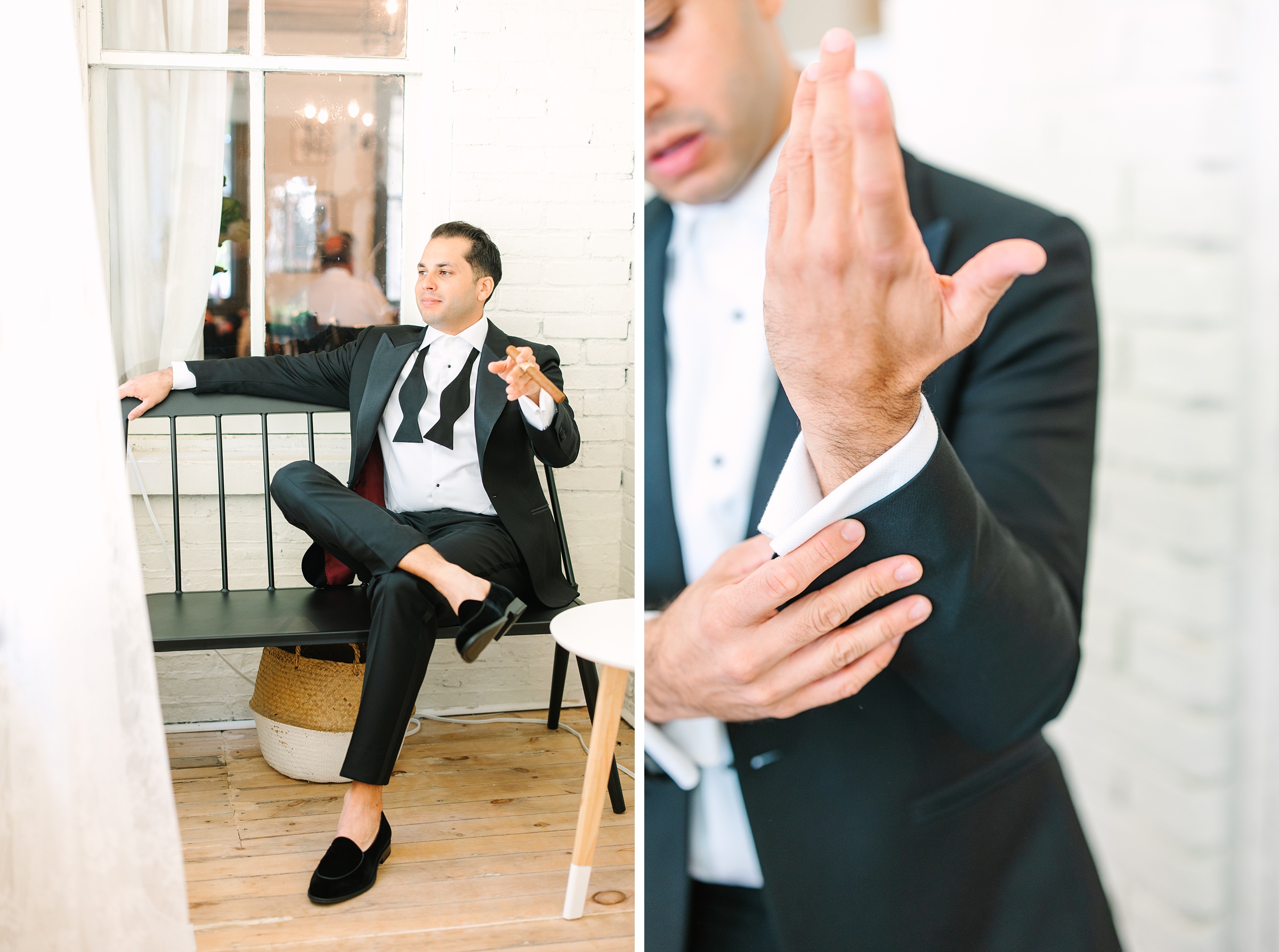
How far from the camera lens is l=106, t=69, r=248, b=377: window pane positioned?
2.16 m

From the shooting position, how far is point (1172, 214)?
0.49m

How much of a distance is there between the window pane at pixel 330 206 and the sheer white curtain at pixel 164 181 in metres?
0.14

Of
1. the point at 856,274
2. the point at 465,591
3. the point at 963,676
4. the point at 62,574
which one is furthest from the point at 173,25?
the point at 963,676

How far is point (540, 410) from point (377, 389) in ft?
1.23

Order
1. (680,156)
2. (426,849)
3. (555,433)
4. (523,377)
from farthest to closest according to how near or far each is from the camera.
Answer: (555,433) < (523,377) < (426,849) < (680,156)

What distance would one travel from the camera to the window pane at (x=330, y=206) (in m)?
2.24

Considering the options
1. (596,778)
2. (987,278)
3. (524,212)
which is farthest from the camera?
(524,212)

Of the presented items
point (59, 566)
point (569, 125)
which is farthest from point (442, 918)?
point (569, 125)

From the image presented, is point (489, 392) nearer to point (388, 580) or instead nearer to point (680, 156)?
point (388, 580)

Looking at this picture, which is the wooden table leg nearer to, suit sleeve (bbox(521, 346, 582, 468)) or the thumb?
suit sleeve (bbox(521, 346, 582, 468))

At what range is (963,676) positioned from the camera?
0.54m

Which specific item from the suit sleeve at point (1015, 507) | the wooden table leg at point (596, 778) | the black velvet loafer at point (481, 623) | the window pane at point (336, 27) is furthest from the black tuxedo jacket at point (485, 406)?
the suit sleeve at point (1015, 507)

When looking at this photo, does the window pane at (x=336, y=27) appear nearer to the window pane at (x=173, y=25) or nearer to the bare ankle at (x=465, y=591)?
the window pane at (x=173, y=25)

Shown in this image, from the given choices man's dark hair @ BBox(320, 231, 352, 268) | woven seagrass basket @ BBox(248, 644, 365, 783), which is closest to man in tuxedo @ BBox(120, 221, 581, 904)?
woven seagrass basket @ BBox(248, 644, 365, 783)
